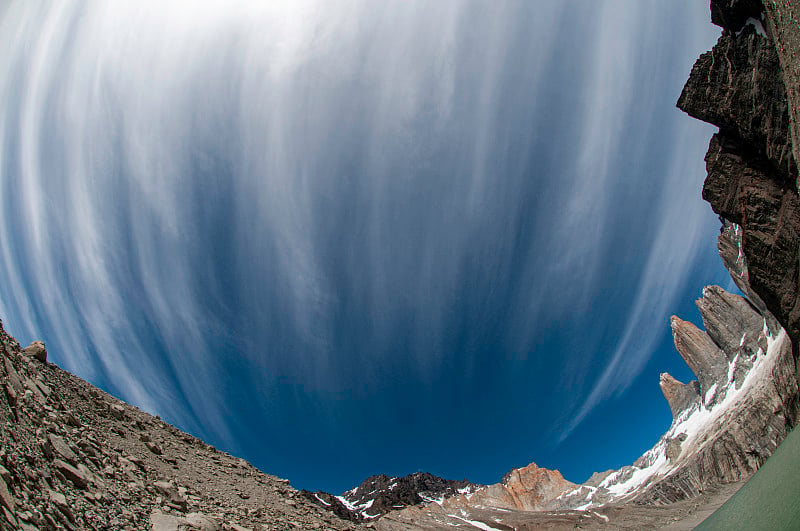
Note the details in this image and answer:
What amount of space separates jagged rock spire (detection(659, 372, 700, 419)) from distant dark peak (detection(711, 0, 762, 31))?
168 metres

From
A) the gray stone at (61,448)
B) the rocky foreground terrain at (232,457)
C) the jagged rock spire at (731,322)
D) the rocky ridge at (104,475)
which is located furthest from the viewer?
the jagged rock spire at (731,322)

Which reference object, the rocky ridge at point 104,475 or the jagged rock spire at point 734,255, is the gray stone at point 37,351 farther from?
the jagged rock spire at point 734,255

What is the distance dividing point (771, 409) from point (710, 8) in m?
78.6

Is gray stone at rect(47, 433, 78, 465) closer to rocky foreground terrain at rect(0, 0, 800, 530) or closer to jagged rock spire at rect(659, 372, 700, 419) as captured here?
rocky foreground terrain at rect(0, 0, 800, 530)

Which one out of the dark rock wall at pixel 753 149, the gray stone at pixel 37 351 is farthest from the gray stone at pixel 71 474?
the dark rock wall at pixel 753 149

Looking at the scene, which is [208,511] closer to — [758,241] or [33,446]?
[33,446]

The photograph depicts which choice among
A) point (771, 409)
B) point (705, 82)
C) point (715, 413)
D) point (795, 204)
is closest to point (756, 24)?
point (705, 82)

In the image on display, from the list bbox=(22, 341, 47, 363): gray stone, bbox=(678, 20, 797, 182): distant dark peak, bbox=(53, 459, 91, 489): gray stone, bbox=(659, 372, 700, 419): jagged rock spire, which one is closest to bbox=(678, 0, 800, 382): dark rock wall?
bbox=(678, 20, 797, 182): distant dark peak

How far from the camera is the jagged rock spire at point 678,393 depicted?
14771 cm

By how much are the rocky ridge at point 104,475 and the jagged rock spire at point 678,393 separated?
7221 inches

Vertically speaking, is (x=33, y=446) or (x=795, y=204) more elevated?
(x=795, y=204)

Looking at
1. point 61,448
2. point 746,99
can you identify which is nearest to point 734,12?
point 746,99

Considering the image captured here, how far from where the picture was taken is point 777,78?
21.0 meters

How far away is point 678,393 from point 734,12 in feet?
619
